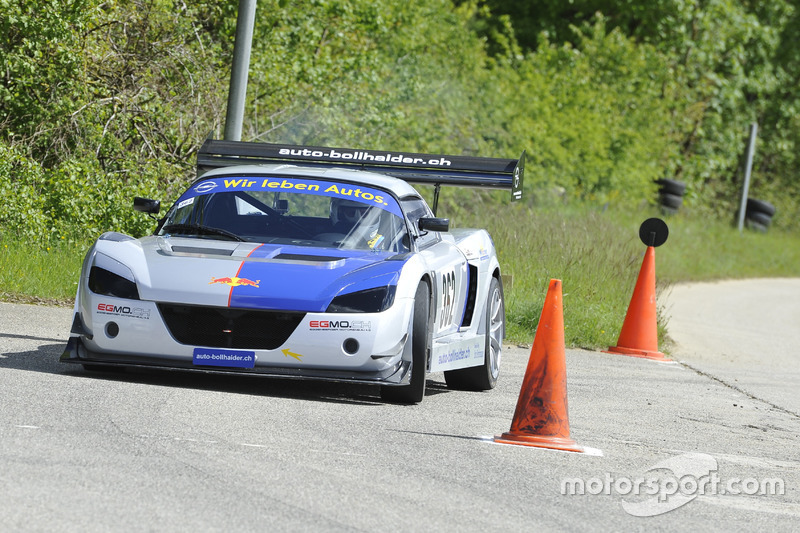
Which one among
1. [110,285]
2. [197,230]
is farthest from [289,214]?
[110,285]

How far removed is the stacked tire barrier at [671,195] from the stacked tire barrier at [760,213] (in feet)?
19.0

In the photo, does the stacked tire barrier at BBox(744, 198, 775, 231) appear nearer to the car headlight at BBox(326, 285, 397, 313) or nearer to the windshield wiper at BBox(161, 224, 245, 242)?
the windshield wiper at BBox(161, 224, 245, 242)

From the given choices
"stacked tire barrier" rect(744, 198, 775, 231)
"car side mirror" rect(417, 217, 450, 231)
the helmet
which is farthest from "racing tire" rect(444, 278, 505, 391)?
"stacked tire barrier" rect(744, 198, 775, 231)

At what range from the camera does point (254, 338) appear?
7.42 meters

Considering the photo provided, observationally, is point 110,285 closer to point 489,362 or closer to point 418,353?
point 418,353

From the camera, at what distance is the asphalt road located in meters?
4.96

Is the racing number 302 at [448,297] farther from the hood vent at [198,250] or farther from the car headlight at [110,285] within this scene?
the car headlight at [110,285]

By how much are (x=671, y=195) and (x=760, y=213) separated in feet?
22.3

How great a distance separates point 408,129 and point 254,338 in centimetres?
1452

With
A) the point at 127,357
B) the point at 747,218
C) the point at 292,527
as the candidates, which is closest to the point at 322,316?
the point at 127,357

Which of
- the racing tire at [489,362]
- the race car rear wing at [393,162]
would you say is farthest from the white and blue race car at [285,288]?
the race car rear wing at [393,162]

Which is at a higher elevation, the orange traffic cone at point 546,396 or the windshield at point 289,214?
the windshield at point 289,214

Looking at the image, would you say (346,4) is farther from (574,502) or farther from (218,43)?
(574,502)

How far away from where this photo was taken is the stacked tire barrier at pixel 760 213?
42.7 m
